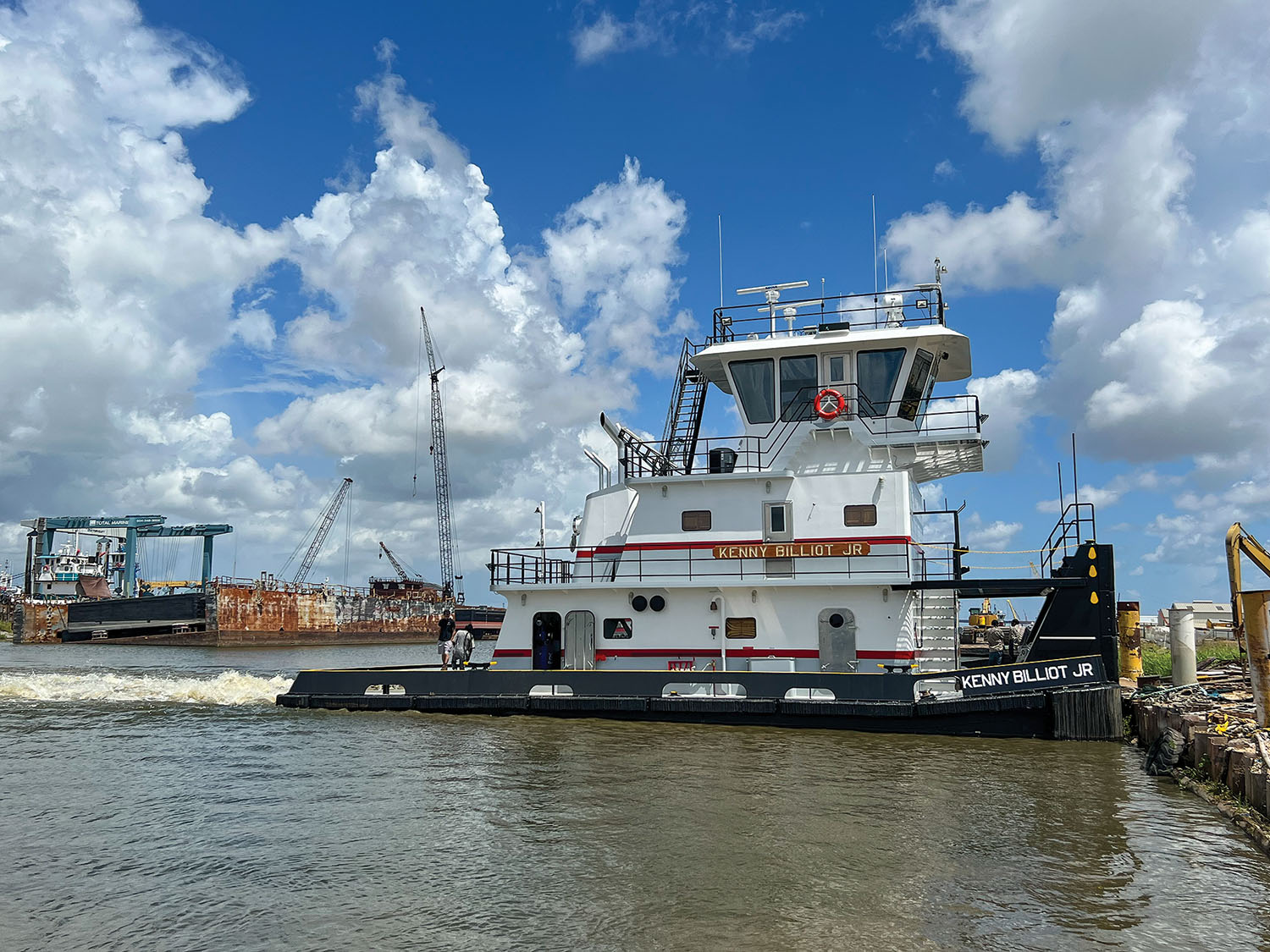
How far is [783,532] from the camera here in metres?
14.9

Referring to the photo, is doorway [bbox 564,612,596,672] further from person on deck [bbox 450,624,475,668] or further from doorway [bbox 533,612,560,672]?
person on deck [bbox 450,624,475,668]

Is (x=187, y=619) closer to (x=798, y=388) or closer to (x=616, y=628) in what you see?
(x=616, y=628)

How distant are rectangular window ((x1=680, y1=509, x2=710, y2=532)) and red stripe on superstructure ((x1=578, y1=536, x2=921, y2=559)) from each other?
0.25m

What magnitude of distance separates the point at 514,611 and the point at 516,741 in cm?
309

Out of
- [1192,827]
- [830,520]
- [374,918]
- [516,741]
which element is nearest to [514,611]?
[516,741]

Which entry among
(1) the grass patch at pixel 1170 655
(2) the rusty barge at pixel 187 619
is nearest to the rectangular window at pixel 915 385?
(1) the grass patch at pixel 1170 655

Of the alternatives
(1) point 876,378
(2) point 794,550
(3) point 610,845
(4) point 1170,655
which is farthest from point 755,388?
(4) point 1170,655

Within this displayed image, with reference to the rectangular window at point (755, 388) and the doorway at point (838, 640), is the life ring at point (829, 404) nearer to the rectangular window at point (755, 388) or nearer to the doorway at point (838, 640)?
the rectangular window at point (755, 388)

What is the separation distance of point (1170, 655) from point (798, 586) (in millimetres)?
11486

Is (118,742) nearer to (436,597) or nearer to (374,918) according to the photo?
(374,918)

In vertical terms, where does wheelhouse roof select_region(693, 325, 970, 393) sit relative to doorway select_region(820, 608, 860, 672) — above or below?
above

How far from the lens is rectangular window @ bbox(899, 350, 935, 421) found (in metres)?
15.4

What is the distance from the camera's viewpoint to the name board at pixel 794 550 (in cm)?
1452

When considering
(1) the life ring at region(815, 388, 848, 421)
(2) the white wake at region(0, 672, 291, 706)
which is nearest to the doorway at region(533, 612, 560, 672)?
(1) the life ring at region(815, 388, 848, 421)
